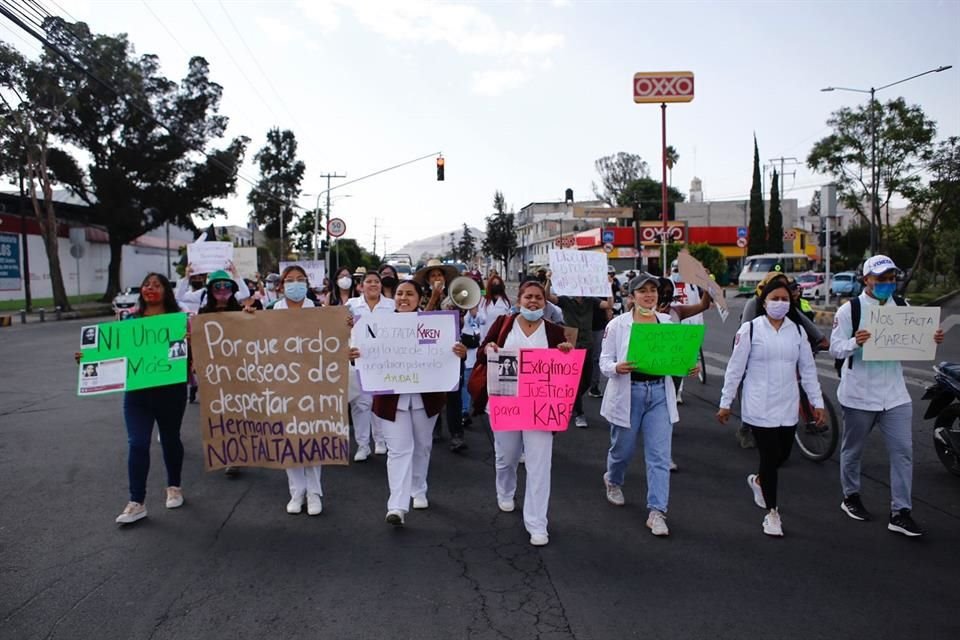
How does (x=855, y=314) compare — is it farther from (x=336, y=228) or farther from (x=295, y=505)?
(x=336, y=228)

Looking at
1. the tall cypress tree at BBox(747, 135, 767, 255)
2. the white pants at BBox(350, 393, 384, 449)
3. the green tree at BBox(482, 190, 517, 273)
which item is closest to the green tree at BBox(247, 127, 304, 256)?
the green tree at BBox(482, 190, 517, 273)

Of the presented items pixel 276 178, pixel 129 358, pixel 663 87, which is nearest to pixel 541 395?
pixel 129 358

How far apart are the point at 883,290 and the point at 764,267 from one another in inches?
1611

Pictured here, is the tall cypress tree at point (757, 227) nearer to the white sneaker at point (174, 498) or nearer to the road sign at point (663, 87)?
the road sign at point (663, 87)

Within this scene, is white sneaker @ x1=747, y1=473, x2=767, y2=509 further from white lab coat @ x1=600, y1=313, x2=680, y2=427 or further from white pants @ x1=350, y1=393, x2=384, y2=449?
white pants @ x1=350, y1=393, x2=384, y2=449

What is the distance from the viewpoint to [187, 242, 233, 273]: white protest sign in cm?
880

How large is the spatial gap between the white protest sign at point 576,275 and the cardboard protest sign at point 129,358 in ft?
15.6

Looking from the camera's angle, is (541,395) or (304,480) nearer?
(541,395)

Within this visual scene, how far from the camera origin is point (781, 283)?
526cm

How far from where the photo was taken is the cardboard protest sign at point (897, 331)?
5.22m

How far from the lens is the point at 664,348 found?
17.1ft

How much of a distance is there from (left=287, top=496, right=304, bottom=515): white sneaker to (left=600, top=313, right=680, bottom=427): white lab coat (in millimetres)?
2431

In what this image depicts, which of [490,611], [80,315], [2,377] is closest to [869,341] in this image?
[490,611]

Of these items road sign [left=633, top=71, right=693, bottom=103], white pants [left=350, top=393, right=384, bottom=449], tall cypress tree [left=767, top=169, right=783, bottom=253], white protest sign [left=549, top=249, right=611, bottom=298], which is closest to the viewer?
white pants [left=350, top=393, right=384, bottom=449]
